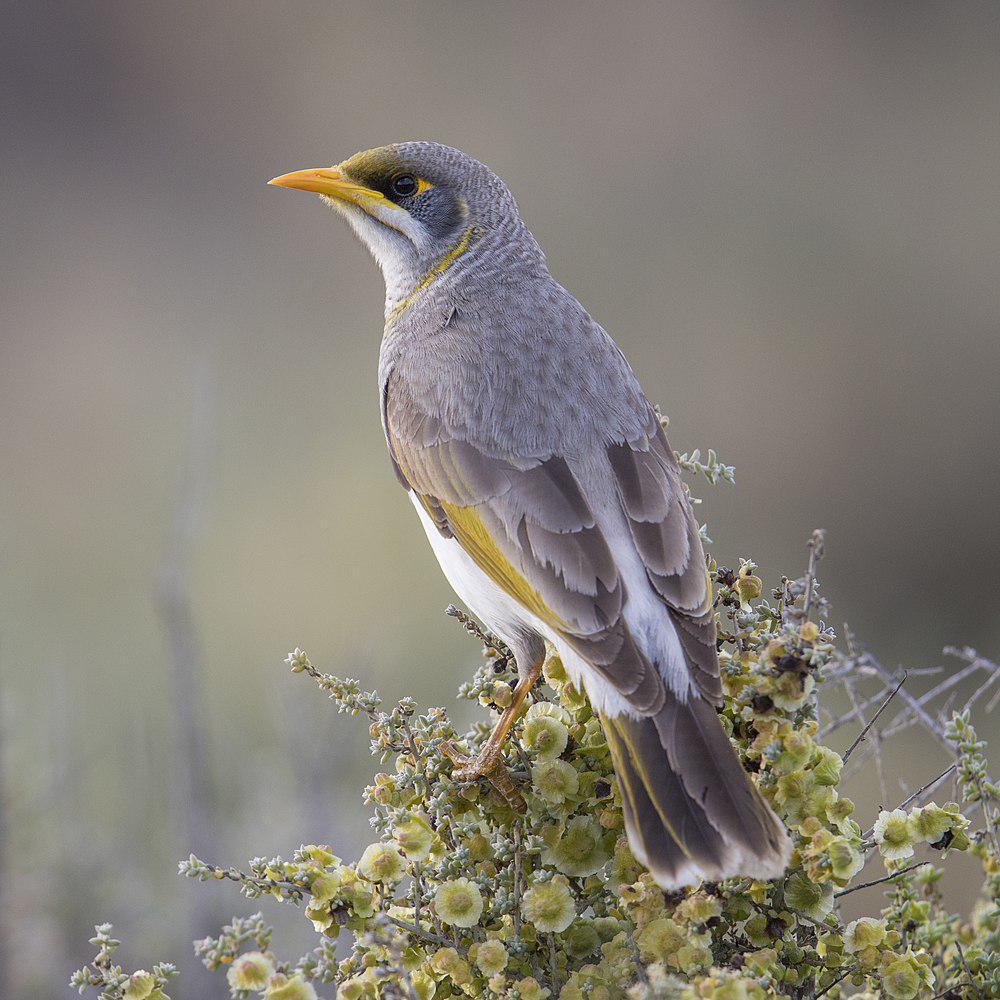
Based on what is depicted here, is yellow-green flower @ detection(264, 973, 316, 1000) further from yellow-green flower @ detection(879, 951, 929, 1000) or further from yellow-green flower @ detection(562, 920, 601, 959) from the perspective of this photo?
yellow-green flower @ detection(879, 951, 929, 1000)

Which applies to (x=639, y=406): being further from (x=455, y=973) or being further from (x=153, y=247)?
(x=153, y=247)

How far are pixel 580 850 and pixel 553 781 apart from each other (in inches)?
4.4

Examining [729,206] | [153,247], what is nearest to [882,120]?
[729,206]

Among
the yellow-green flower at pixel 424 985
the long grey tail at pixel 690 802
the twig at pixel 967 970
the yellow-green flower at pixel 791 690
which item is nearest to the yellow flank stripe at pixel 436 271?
the long grey tail at pixel 690 802

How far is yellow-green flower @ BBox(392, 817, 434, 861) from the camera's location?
6.58ft

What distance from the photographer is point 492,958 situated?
73.0 inches

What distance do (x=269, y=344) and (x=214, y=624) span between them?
3.60 m

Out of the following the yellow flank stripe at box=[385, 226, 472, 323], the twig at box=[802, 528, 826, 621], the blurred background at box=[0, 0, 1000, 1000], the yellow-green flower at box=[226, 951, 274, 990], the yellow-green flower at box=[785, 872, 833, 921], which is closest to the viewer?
the yellow-green flower at box=[226, 951, 274, 990]

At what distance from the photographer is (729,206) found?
37.5 feet

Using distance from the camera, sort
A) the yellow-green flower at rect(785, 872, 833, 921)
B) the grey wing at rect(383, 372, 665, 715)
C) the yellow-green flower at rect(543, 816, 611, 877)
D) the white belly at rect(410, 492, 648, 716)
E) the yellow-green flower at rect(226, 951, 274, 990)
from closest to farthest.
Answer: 1. the yellow-green flower at rect(226, 951, 274, 990)
2. the yellow-green flower at rect(785, 872, 833, 921)
3. the yellow-green flower at rect(543, 816, 611, 877)
4. the white belly at rect(410, 492, 648, 716)
5. the grey wing at rect(383, 372, 665, 715)

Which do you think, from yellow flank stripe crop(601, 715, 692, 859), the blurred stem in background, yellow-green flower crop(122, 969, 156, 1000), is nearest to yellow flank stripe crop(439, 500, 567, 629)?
yellow flank stripe crop(601, 715, 692, 859)

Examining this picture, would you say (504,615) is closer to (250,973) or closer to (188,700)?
(188,700)

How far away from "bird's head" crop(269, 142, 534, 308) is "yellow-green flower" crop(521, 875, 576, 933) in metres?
2.41

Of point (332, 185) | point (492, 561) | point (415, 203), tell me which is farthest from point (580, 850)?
point (332, 185)
